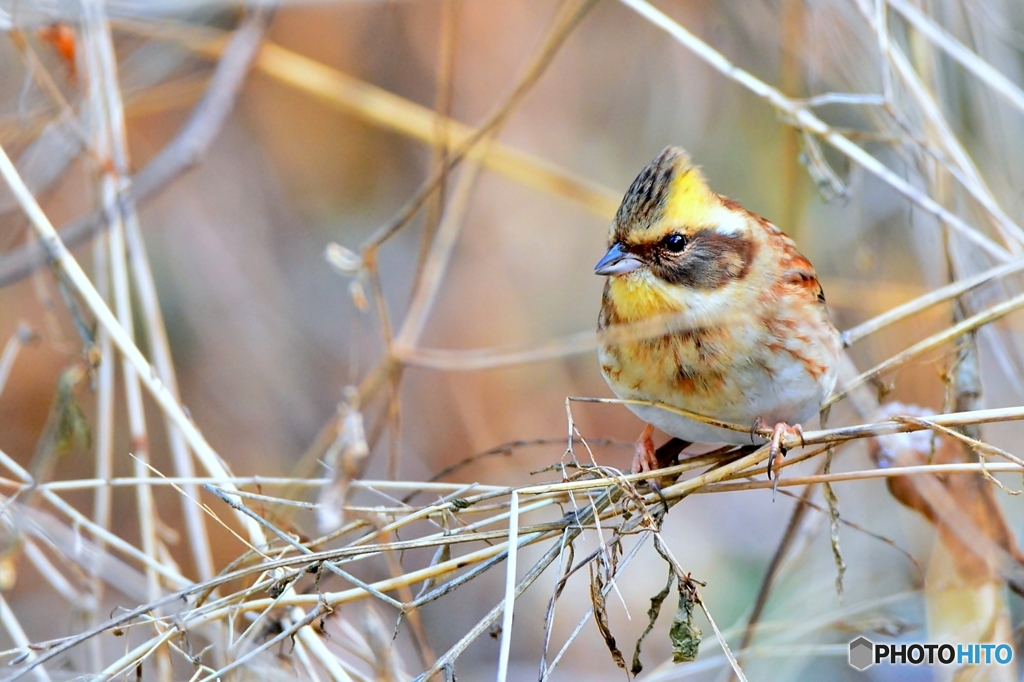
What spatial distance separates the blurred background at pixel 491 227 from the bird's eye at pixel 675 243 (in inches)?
41.5

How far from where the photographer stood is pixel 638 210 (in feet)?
9.09

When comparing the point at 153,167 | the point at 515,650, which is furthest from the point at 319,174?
the point at 515,650

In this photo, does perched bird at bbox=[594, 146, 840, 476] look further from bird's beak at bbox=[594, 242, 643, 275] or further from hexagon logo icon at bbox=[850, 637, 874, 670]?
hexagon logo icon at bbox=[850, 637, 874, 670]

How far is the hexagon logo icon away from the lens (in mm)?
3137

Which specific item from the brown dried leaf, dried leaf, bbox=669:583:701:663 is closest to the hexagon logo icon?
the brown dried leaf

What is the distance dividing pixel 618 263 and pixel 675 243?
19cm

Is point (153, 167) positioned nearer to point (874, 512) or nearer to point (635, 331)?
point (635, 331)

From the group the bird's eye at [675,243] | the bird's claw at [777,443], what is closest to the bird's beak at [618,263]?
the bird's eye at [675,243]

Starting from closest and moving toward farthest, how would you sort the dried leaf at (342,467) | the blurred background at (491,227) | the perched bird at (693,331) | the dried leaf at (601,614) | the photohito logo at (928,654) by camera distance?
the dried leaf at (342,467) → the dried leaf at (601,614) → the perched bird at (693,331) → the photohito logo at (928,654) → the blurred background at (491,227)

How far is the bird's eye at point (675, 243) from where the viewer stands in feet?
9.19

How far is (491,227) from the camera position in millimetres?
5926

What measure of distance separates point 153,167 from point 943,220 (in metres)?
3.08

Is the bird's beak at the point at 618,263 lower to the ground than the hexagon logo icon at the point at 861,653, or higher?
higher

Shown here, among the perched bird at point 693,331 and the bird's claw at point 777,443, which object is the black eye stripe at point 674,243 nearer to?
the perched bird at point 693,331
